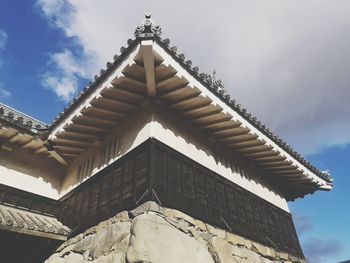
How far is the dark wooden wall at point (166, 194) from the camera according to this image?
5566 mm

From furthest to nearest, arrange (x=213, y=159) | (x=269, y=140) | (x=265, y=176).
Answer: (x=265, y=176)
(x=269, y=140)
(x=213, y=159)

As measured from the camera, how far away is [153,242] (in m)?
4.57

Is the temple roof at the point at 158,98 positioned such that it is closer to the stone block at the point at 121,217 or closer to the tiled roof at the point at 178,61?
the tiled roof at the point at 178,61

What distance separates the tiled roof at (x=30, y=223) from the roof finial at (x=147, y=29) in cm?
434

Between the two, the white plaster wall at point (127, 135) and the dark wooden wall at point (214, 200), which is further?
the white plaster wall at point (127, 135)

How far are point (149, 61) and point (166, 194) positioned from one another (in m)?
2.45

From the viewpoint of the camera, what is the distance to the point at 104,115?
6.82m

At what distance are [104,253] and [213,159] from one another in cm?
340

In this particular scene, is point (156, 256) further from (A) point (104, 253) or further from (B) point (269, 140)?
(B) point (269, 140)

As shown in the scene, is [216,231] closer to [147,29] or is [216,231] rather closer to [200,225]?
[200,225]

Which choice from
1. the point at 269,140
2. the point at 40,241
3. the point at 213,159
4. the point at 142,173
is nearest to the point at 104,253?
the point at 142,173

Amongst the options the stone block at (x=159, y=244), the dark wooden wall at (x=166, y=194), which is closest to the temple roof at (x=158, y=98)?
the dark wooden wall at (x=166, y=194)

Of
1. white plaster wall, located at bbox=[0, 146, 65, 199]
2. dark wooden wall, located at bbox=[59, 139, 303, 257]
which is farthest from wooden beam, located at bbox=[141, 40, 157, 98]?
white plaster wall, located at bbox=[0, 146, 65, 199]

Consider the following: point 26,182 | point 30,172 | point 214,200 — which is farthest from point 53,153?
point 214,200
